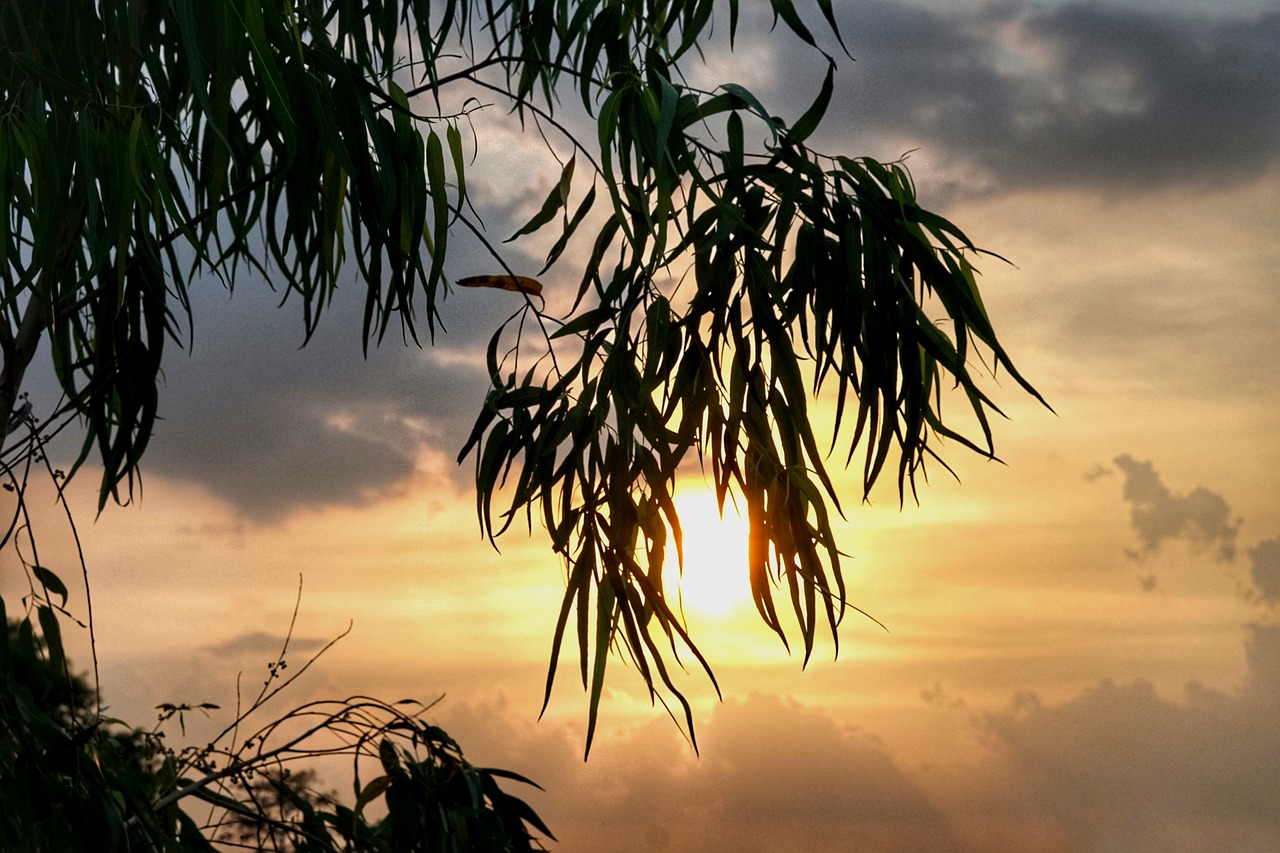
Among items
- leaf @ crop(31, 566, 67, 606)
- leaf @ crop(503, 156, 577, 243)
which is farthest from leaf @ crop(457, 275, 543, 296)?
leaf @ crop(31, 566, 67, 606)

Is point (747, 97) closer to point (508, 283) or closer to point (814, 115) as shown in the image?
point (814, 115)

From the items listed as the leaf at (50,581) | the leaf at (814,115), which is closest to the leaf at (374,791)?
the leaf at (50,581)

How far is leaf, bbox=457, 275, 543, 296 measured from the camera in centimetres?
151

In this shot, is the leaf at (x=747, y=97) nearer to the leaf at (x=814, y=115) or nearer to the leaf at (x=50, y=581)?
the leaf at (x=814, y=115)

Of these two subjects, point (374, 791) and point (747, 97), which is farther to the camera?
point (374, 791)

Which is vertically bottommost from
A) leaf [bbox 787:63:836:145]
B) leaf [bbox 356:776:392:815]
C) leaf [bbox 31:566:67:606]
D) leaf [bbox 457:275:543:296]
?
leaf [bbox 356:776:392:815]

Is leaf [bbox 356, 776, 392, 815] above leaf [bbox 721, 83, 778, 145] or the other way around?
the other way around

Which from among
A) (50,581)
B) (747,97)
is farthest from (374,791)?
(747,97)

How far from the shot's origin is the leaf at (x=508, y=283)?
59.4 inches

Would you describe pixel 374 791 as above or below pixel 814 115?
below

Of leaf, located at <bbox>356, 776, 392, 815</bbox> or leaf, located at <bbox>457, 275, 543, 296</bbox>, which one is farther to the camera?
leaf, located at <bbox>356, 776, 392, 815</bbox>

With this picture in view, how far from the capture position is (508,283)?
59.8 inches

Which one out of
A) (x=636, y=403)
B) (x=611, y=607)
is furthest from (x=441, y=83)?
(x=611, y=607)

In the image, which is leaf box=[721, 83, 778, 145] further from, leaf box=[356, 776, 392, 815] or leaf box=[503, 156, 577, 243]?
leaf box=[356, 776, 392, 815]
